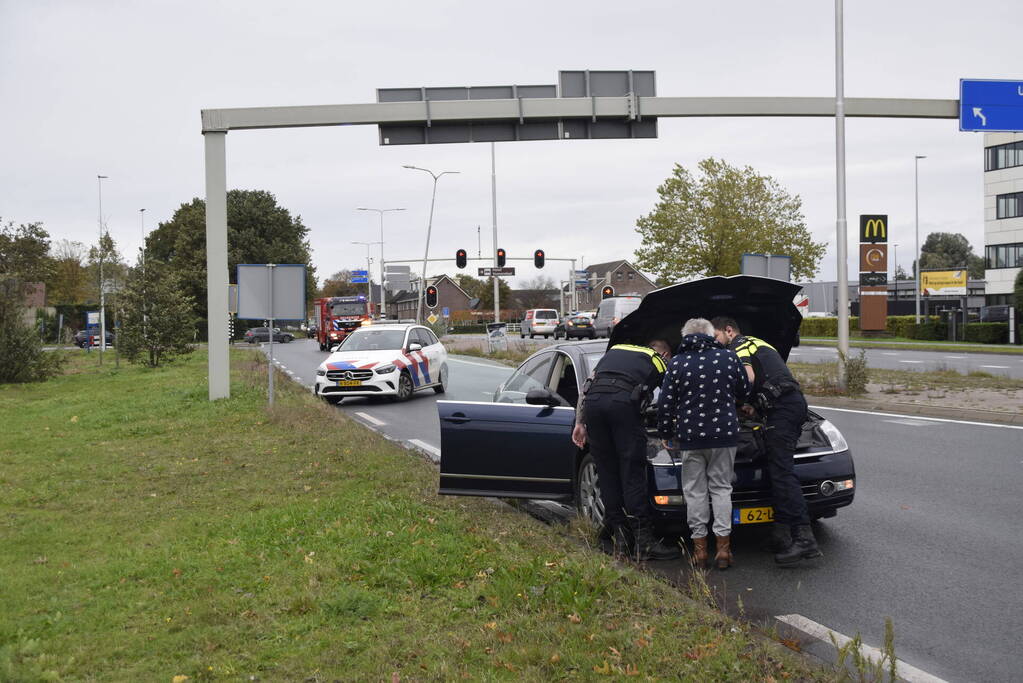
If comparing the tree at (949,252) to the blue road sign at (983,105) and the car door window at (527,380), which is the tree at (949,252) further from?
the car door window at (527,380)

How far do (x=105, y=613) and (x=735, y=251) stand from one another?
3830 centimetres

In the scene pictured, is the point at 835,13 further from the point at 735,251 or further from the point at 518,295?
the point at 518,295

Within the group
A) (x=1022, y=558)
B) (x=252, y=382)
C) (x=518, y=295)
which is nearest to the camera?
(x=1022, y=558)

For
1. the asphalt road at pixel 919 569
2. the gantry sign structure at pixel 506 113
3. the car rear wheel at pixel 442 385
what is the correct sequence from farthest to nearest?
1. the car rear wheel at pixel 442 385
2. the gantry sign structure at pixel 506 113
3. the asphalt road at pixel 919 569

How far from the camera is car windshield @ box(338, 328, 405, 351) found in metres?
20.0

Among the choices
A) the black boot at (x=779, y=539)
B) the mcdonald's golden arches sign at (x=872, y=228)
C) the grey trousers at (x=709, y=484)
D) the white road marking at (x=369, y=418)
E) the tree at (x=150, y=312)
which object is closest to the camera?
the grey trousers at (x=709, y=484)

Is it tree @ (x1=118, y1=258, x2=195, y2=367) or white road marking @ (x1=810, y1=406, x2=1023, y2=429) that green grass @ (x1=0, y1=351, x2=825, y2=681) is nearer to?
white road marking @ (x1=810, y1=406, x2=1023, y2=429)

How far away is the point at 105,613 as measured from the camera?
4.90m

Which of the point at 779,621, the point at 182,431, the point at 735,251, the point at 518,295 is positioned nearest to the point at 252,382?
the point at 182,431

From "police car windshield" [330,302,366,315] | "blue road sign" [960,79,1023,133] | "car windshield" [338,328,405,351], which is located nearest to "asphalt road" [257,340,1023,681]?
"blue road sign" [960,79,1023,133]

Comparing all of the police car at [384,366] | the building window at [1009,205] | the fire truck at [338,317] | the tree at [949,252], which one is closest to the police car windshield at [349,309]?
the fire truck at [338,317]

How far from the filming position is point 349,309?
54875 mm

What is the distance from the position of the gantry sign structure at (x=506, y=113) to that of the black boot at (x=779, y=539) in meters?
11.1

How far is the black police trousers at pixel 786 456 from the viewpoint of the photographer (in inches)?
233
